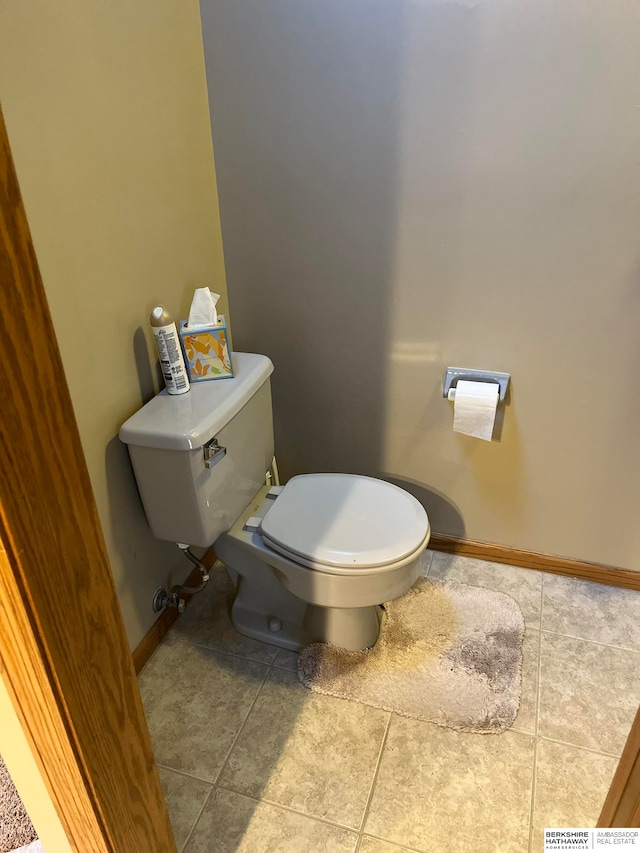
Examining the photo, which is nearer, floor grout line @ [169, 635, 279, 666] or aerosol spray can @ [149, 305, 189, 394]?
aerosol spray can @ [149, 305, 189, 394]

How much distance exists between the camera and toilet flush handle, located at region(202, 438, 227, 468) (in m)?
1.41

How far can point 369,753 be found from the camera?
4.84 ft

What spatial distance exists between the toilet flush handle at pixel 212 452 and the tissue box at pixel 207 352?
8.0 inches

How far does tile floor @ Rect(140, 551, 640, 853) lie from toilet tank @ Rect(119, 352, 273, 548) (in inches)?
17.0

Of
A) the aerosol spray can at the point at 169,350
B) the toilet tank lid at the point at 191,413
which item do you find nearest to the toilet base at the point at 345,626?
the toilet tank lid at the point at 191,413

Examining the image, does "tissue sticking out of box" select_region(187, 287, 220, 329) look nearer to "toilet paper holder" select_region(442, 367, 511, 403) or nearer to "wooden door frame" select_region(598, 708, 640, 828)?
"toilet paper holder" select_region(442, 367, 511, 403)

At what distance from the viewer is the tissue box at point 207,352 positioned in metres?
1.51

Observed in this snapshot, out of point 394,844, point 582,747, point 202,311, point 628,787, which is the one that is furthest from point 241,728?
point 202,311

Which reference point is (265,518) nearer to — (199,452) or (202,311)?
(199,452)

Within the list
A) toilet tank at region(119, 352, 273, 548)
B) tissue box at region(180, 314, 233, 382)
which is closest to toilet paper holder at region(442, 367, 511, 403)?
toilet tank at region(119, 352, 273, 548)

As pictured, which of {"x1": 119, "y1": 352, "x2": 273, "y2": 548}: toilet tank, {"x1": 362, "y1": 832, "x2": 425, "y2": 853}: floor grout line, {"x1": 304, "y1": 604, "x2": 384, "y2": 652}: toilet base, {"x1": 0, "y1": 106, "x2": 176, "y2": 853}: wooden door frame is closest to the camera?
{"x1": 0, "y1": 106, "x2": 176, "y2": 853}: wooden door frame

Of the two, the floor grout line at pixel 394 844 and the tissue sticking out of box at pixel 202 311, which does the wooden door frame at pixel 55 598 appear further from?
the tissue sticking out of box at pixel 202 311

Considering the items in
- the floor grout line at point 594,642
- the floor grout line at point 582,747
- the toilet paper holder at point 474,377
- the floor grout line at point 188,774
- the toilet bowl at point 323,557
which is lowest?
the floor grout line at point 188,774

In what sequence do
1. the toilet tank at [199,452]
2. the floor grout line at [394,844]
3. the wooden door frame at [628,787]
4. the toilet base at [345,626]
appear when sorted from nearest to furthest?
the wooden door frame at [628,787], the floor grout line at [394,844], the toilet tank at [199,452], the toilet base at [345,626]
